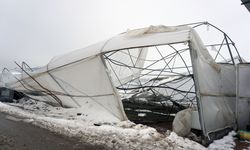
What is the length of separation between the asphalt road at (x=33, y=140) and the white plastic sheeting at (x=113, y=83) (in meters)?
2.16

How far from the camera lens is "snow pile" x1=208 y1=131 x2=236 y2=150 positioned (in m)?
5.99

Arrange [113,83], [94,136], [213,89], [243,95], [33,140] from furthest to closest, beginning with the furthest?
[243,95]
[113,83]
[213,89]
[94,136]
[33,140]

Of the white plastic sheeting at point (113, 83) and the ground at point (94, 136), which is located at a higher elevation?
the white plastic sheeting at point (113, 83)

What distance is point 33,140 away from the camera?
5.49 meters

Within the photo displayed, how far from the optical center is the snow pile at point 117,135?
18.6 ft

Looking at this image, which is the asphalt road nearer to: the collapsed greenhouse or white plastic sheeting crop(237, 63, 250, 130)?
the collapsed greenhouse

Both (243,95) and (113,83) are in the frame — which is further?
(243,95)

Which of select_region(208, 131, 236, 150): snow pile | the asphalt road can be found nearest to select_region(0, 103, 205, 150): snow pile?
the asphalt road

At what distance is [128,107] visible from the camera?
11.8 m

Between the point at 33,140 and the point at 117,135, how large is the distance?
205 cm

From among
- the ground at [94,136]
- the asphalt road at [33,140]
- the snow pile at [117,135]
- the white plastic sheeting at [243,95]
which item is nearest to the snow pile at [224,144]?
the ground at [94,136]

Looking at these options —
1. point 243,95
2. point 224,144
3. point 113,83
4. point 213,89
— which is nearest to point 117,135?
point 113,83

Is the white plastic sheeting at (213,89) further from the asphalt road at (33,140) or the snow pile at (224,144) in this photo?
the asphalt road at (33,140)

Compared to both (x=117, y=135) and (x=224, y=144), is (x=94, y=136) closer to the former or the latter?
(x=117, y=135)
